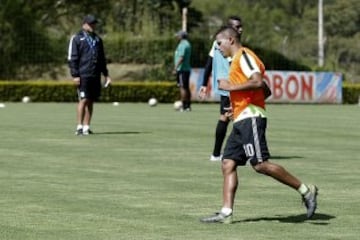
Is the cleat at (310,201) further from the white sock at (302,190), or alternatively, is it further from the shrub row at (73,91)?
the shrub row at (73,91)

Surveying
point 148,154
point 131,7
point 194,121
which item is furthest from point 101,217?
point 131,7

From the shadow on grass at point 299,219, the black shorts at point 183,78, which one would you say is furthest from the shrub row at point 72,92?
the shadow on grass at point 299,219

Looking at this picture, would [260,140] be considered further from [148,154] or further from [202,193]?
[148,154]

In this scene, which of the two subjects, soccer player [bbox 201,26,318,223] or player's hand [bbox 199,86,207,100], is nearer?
soccer player [bbox 201,26,318,223]

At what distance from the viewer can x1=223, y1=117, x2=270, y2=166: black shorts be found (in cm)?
970

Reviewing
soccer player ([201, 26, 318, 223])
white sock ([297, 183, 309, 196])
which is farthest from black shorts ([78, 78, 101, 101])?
white sock ([297, 183, 309, 196])

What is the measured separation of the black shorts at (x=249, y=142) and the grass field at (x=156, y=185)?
1.79 feet

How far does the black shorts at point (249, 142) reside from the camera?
9.70 meters

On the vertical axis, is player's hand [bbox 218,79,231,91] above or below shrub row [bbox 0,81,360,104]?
above

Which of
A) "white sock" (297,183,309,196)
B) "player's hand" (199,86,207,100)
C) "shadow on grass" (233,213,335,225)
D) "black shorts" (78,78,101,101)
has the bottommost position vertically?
"shadow on grass" (233,213,335,225)

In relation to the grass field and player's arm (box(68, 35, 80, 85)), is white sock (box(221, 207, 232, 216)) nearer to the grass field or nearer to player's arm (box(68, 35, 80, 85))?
the grass field

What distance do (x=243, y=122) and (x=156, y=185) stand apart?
284 cm

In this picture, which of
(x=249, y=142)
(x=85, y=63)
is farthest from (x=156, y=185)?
(x=85, y=63)

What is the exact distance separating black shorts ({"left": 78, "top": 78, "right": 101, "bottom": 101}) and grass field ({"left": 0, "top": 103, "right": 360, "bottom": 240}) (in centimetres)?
70
